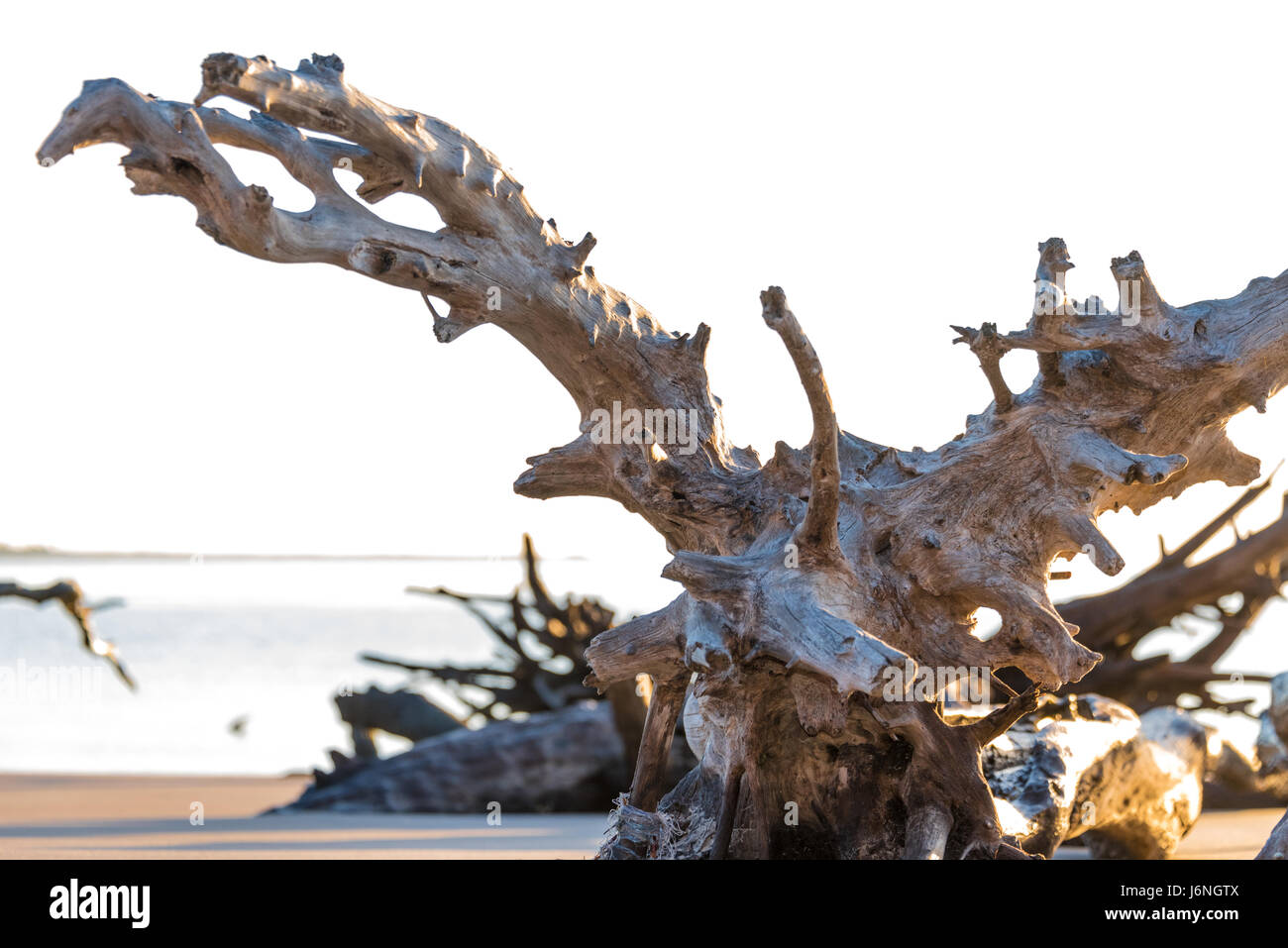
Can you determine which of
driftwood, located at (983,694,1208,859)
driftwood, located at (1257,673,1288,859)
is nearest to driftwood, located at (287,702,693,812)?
driftwood, located at (983,694,1208,859)

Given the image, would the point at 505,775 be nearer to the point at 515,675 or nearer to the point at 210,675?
the point at 515,675

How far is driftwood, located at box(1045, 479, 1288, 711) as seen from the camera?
31.5 ft

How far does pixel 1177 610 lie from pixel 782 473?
5433 mm

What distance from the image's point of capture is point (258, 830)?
751 cm

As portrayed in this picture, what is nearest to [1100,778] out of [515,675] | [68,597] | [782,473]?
[782,473]

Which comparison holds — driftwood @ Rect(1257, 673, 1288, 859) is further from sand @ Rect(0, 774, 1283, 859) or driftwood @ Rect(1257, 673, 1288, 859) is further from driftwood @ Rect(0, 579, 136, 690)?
driftwood @ Rect(0, 579, 136, 690)

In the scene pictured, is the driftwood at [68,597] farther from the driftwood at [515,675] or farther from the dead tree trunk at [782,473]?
the dead tree trunk at [782,473]

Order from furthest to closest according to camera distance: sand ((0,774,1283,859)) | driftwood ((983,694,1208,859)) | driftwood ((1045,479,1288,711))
Result: driftwood ((1045,479,1288,711)) < sand ((0,774,1283,859)) < driftwood ((983,694,1208,859))

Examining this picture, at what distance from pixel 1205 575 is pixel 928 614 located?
535 centimetres

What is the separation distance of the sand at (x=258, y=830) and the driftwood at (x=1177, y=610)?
1.10 metres

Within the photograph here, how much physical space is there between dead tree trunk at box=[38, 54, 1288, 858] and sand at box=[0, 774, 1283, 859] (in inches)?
72.6

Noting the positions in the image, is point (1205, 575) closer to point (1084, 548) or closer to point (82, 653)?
point (1084, 548)

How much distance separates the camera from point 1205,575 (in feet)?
31.9
